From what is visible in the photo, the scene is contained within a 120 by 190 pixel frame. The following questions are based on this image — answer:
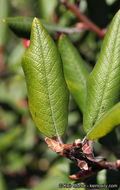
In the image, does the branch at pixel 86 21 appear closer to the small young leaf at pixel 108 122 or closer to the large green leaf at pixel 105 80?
the large green leaf at pixel 105 80

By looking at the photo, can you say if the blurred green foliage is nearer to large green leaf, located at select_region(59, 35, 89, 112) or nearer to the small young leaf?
large green leaf, located at select_region(59, 35, 89, 112)

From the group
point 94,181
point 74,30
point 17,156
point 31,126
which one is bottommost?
point 17,156

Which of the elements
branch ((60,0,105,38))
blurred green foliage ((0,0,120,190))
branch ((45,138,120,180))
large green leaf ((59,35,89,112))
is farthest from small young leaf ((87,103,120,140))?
blurred green foliage ((0,0,120,190))

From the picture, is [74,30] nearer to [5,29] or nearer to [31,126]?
[5,29]

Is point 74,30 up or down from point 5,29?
up

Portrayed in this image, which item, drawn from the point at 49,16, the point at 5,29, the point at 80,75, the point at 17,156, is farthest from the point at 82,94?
the point at 17,156

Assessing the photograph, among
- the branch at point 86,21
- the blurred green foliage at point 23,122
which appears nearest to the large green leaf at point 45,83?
the branch at point 86,21
